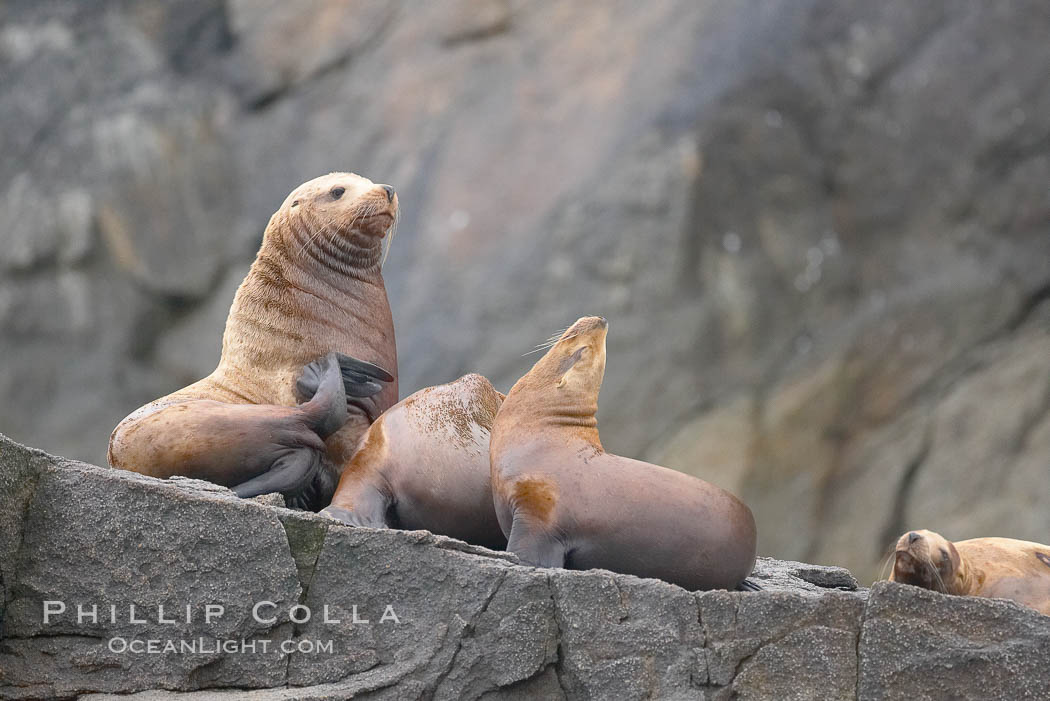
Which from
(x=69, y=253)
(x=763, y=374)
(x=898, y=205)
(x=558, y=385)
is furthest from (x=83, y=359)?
(x=558, y=385)

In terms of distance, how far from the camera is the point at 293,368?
5.70 meters

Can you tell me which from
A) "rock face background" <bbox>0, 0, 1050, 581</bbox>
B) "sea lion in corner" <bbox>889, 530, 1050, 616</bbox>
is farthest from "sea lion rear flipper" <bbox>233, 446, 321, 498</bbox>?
"rock face background" <bbox>0, 0, 1050, 581</bbox>

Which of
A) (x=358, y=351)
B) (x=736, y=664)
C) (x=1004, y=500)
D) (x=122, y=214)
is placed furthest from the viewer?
(x=122, y=214)

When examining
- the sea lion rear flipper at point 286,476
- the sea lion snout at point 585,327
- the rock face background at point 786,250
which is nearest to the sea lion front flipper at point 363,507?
the sea lion rear flipper at point 286,476

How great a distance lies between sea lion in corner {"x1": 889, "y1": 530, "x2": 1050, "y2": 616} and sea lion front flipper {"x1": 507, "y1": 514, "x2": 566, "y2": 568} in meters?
1.28

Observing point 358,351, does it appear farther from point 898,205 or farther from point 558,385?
point 898,205

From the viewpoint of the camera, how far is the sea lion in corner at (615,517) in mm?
4531

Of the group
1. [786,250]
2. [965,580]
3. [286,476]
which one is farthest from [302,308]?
[786,250]

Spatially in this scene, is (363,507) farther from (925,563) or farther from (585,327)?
(925,563)

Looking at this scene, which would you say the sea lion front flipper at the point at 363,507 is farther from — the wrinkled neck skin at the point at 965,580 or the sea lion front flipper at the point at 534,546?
the wrinkled neck skin at the point at 965,580

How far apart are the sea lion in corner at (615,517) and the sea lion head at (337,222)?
5.37 ft

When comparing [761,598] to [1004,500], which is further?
[1004,500]

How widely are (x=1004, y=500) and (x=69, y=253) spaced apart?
8.76m

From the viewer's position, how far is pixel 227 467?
5156mm
